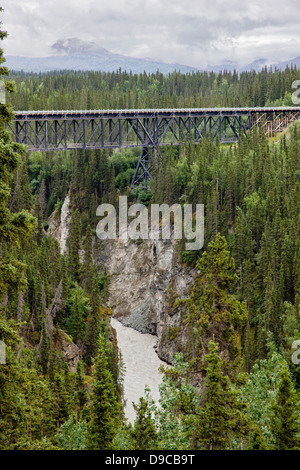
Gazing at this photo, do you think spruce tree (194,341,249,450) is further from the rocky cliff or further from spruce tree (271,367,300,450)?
the rocky cliff

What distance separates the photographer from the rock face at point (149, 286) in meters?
83.1

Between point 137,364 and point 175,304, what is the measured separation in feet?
29.2

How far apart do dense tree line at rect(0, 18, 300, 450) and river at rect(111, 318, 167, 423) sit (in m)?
2.77

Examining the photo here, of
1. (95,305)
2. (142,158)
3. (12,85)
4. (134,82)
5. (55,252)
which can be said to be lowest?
(95,305)

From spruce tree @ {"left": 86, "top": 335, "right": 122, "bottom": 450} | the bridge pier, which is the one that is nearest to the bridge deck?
the bridge pier

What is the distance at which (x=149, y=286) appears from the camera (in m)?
98.8

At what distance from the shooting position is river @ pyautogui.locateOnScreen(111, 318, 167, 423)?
66.2 m

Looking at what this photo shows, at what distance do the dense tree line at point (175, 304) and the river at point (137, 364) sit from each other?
2766 mm

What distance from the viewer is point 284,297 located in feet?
227

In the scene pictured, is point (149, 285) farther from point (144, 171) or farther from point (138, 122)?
point (138, 122)

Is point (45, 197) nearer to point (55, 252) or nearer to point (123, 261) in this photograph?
point (123, 261)

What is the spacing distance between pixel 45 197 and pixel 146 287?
47003 mm

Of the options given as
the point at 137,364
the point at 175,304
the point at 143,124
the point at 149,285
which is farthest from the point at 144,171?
the point at 137,364
